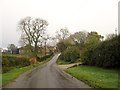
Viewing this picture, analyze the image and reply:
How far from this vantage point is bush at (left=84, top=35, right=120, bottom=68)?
3638cm

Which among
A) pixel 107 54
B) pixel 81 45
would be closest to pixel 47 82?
pixel 107 54

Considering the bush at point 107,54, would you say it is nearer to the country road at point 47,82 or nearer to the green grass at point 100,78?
the green grass at point 100,78

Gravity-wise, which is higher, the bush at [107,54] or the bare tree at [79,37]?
the bare tree at [79,37]

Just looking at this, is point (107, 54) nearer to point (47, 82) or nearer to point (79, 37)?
point (47, 82)

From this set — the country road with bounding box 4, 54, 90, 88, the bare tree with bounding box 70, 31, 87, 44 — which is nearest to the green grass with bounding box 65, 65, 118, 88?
the country road with bounding box 4, 54, 90, 88

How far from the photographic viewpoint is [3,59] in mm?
49156

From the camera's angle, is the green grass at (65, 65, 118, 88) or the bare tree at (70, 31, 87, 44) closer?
the green grass at (65, 65, 118, 88)

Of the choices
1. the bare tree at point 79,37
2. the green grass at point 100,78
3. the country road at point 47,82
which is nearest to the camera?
the green grass at point 100,78

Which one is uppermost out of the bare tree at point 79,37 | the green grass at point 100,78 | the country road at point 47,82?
the bare tree at point 79,37

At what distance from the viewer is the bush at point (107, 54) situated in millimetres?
36375

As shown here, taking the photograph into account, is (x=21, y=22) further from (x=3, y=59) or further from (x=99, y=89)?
(x=99, y=89)

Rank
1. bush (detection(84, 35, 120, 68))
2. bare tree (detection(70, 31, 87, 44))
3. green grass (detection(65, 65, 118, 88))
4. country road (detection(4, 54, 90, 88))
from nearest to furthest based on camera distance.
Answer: green grass (detection(65, 65, 118, 88))
country road (detection(4, 54, 90, 88))
bush (detection(84, 35, 120, 68))
bare tree (detection(70, 31, 87, 44))

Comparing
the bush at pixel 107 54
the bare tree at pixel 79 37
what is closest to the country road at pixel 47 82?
the bush at pixel 107 54

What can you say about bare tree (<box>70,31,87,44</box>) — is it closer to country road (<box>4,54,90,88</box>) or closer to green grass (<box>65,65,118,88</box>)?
green grass (<box>65,65,118,88</box>)
